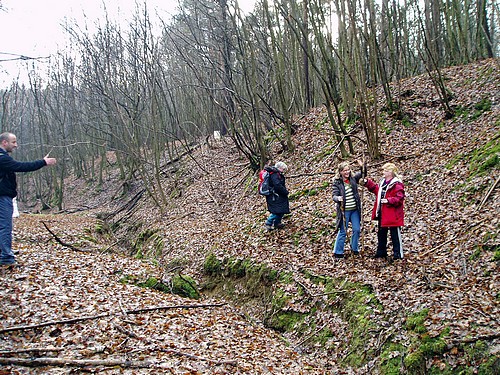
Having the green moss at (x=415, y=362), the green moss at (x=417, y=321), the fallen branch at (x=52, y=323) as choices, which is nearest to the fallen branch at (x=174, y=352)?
the fallen branch at (x=52, y=323)

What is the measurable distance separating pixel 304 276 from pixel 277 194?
245cm

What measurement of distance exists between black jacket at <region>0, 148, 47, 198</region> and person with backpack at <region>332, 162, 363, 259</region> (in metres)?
5.46

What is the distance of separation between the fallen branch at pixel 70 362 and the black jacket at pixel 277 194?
5.54 meters

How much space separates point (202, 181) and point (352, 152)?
26.7ft

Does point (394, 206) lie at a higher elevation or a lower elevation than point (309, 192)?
lower

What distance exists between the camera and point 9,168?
614 cm

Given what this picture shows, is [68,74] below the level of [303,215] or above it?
above

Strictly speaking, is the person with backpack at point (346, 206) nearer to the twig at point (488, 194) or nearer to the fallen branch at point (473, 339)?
the twig at point (488, 194)

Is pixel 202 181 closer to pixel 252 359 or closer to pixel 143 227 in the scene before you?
pixel 143 227

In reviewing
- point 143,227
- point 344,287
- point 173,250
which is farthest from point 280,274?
point 143,227

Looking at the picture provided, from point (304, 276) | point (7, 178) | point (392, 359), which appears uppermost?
point (7, 178)

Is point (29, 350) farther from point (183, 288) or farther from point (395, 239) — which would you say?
point (395, 239)

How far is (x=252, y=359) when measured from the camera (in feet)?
18.0

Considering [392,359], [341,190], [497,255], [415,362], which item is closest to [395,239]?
[341,190]
